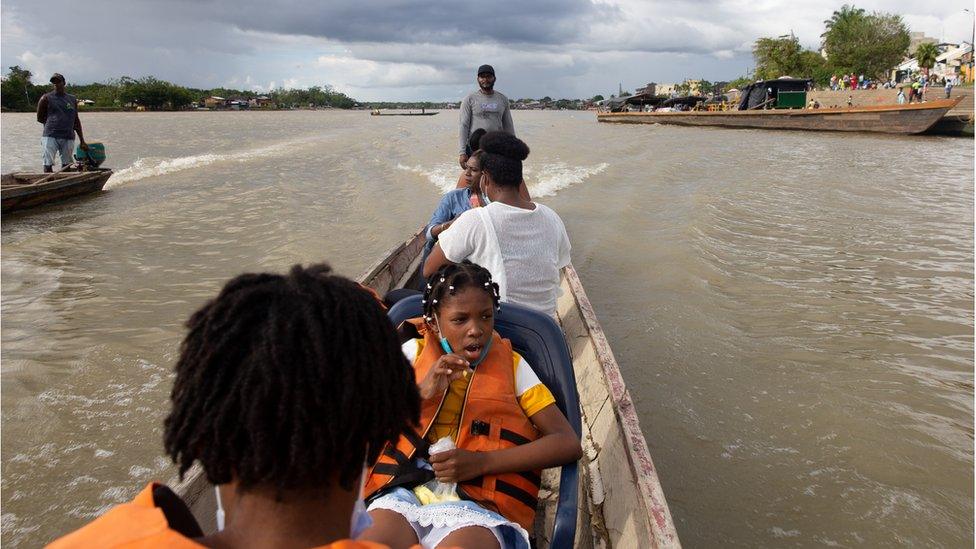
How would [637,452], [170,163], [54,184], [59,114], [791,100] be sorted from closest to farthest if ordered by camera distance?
1. [637,452]
2. [54,184]
3. [59,114]
4. [170,163]
5. [791,100]

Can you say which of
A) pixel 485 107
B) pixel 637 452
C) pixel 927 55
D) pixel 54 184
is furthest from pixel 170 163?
pixel 927 55

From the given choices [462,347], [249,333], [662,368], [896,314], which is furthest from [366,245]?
[249,333]

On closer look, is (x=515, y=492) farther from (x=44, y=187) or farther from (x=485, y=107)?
(x=44, y=187)

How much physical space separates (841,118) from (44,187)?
27748 mm

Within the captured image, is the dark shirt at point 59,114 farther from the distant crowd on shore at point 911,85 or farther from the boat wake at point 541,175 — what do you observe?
the distant crowd on shore at point 911,85

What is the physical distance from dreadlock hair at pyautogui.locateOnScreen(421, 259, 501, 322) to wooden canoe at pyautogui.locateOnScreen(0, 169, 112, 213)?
34.1ft

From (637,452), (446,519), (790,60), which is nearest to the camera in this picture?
(446,519)

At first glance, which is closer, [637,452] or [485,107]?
[637,452]

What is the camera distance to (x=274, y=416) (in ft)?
2.81

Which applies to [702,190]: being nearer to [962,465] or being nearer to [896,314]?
[896,314]

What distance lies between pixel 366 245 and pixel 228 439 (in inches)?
328

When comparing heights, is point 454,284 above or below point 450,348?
above

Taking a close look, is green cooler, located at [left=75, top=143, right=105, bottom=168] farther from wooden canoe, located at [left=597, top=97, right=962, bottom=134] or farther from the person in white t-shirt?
wooden canoe, located at [left=597, top=97, right=962, bottom=134]

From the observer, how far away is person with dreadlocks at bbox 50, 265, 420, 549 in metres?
0.86
